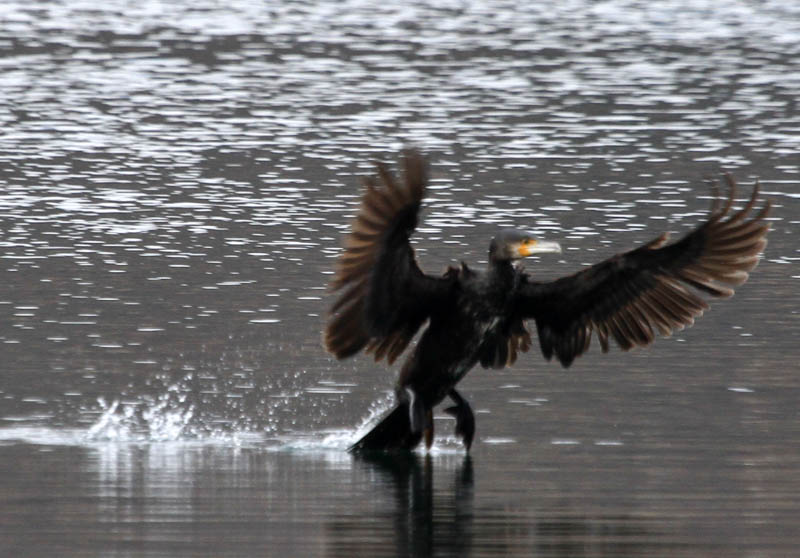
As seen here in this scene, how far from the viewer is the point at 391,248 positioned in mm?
10016

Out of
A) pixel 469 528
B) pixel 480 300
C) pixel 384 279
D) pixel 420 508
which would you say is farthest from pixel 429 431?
pixel 469 528

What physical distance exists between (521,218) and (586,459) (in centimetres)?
792

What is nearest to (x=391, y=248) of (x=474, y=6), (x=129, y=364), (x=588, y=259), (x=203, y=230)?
(x=129, y=364)

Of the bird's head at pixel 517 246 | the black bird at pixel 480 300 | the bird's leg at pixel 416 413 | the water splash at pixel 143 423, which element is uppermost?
the bird's head at pixel 517 246

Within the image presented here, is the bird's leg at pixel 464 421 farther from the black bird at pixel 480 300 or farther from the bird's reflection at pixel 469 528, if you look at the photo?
the bird's reflection at pixel 469 528

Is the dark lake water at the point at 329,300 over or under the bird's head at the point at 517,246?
under

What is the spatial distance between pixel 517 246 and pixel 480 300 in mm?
397

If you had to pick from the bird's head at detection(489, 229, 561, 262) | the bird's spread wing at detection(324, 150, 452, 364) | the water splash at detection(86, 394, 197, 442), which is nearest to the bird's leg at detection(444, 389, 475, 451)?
the bird's spread wing at detection(324, 150, 452, 364)

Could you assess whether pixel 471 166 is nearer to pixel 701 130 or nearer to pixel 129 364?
pixel 701 130

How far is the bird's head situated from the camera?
1043 cm

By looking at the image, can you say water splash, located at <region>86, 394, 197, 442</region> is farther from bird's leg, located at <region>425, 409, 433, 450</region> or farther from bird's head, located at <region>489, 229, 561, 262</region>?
bird's head, located at <region>489, 229, 561, 262</region>

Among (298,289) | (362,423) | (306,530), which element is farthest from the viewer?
(298,289)

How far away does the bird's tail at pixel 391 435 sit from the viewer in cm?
1093

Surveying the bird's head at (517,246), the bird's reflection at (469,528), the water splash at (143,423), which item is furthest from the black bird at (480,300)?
the water splash at (143,423)
